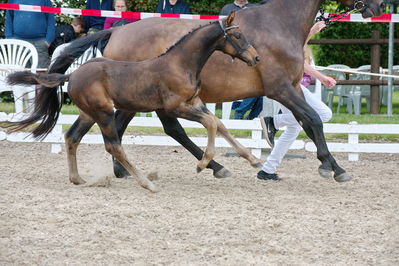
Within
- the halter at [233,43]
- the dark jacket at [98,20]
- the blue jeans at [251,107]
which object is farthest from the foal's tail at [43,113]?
the dark jacket at [98,20]

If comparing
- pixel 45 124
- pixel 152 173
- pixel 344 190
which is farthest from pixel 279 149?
pixel 45 124

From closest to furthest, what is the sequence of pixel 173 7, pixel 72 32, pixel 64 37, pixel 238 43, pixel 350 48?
pixel 238 43 < pixel 173 7 < pixel 64 37 < pixel 72 32 < pixel 350 48

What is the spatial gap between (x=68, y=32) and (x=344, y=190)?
5900mm

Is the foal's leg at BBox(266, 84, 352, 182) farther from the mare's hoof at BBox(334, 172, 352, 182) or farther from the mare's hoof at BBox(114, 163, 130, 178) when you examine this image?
the mare's hoof at BBox(114, 163, 130, 178)

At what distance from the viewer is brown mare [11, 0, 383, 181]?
268 inches

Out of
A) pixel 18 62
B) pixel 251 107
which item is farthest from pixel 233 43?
pixel 18 62

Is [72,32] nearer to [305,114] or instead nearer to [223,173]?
[223,173]

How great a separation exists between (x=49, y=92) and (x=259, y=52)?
1.99m

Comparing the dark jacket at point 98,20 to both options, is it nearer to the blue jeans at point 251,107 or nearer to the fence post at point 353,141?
the blue jeans at point 251,107

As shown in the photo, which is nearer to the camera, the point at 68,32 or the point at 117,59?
the point at 117,59

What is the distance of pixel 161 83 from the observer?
6324 millimetres

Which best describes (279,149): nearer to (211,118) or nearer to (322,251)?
(211,118)

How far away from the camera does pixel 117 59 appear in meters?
7.21

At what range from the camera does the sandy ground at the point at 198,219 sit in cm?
451
